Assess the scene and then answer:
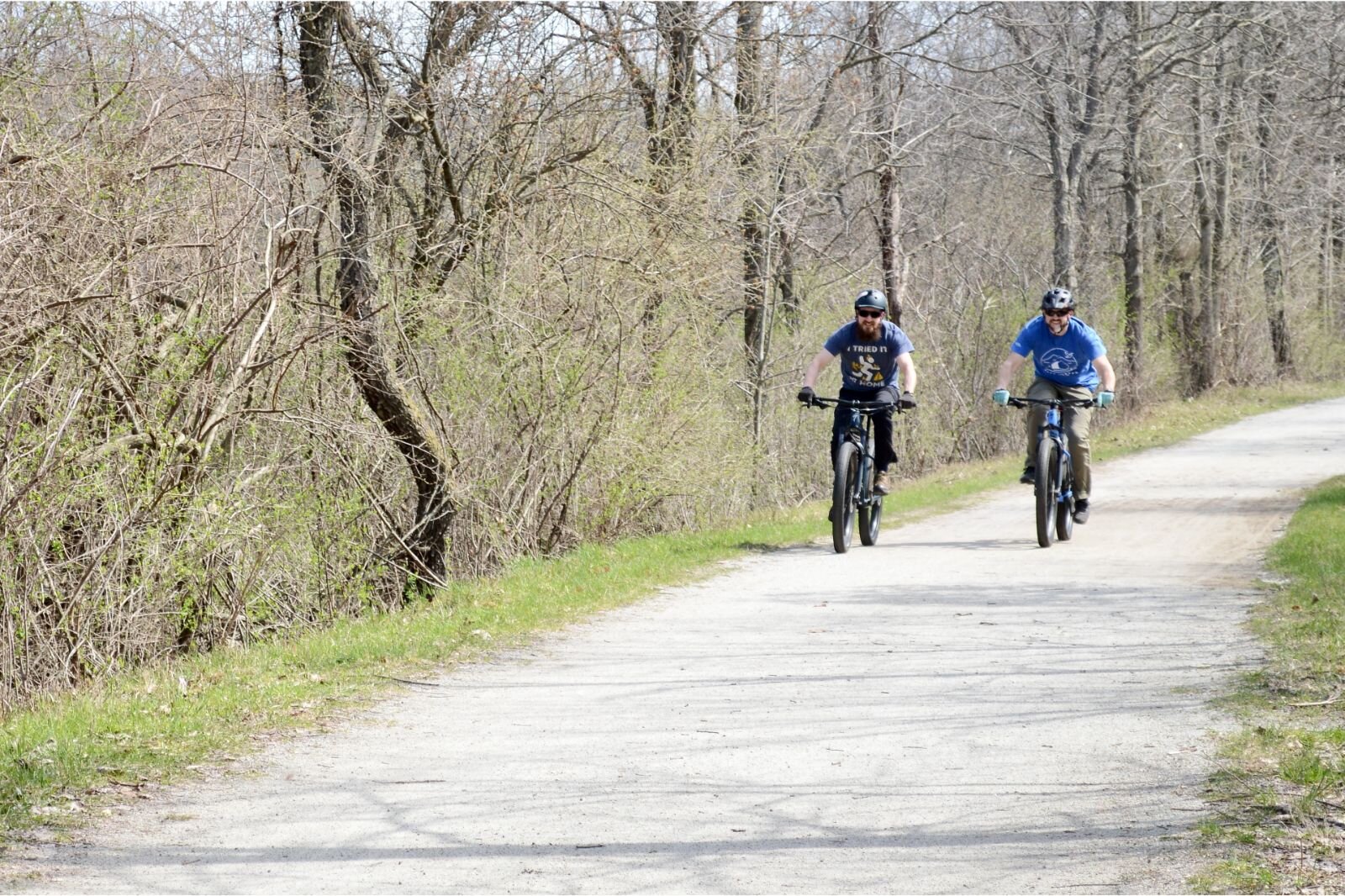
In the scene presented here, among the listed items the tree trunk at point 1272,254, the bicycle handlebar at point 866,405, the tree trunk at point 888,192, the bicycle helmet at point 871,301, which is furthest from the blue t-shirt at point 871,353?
the tree trunk at point 1272,254

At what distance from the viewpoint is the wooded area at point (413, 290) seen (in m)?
9.39

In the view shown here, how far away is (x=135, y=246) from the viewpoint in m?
9.80

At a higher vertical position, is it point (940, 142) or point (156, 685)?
point (940, 142)

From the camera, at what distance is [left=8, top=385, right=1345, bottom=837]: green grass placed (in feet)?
19.4

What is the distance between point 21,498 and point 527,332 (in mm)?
6090

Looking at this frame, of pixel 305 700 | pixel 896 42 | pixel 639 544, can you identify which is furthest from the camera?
pixel 896 42

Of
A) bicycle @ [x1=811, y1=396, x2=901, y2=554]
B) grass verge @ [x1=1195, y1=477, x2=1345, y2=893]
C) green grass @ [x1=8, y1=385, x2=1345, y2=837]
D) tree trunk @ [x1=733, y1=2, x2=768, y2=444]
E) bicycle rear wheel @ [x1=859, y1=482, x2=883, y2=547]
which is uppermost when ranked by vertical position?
tree trunk @ [x1=733, y1=2, x2=768, y2=444]

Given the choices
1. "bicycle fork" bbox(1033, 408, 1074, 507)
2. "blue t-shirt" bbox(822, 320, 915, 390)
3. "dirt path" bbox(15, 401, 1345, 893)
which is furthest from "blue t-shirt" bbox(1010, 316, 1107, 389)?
"dirt path" bbox(15, 401, 1345, 893)

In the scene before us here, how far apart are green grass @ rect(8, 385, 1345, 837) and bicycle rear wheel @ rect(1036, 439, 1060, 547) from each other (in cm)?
233

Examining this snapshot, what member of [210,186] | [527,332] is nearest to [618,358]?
[527,332]

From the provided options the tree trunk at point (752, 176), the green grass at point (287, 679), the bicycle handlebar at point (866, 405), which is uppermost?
the tree trunk at point (752, 176)

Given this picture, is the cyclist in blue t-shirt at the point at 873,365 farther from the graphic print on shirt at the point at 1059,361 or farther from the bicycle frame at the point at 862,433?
the graphic print on shirt at the point at 1059,361

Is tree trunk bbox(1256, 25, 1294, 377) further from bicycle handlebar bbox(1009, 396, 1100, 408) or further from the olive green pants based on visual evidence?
bicycle handlebar bbox(1009, 396, 1100, 408)

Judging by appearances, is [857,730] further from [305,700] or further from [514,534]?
[514,534]
